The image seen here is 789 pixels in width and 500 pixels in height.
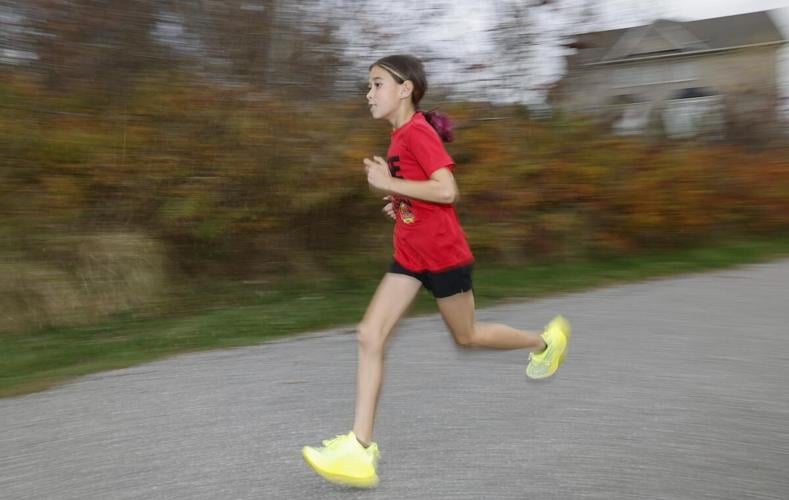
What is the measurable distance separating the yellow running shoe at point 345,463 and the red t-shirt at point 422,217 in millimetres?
813

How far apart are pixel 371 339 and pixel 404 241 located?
46 centimetres

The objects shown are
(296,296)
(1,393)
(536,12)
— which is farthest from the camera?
(536,12)

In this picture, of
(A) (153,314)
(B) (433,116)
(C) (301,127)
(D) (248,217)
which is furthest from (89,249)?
(B) (433,116)

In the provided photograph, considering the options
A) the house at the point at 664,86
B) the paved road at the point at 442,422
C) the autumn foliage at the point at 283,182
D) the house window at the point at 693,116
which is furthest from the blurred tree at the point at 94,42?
the house window at the point at 693,116

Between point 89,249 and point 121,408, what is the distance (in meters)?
3.65

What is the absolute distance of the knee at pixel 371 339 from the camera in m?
3.90

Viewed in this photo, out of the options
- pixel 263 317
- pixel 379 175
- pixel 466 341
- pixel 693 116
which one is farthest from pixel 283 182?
pixel 693 116

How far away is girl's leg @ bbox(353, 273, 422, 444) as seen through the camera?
3.85 metres

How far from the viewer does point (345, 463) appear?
3.72 metres

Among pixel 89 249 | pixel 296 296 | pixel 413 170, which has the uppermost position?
pixel 413 170

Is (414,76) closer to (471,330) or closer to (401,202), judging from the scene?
(401,202)

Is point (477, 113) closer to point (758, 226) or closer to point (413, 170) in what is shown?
point (758, 226)

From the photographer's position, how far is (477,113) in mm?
10805

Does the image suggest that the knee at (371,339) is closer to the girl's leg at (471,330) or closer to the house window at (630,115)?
the girl's leg at (471,330)
